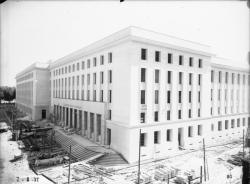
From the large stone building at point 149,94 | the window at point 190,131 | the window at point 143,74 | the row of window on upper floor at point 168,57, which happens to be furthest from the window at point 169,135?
the row of window on upper floor at point 168,57

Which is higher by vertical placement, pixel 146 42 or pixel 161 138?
pixel 146 42

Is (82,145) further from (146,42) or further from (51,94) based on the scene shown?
(51,94)

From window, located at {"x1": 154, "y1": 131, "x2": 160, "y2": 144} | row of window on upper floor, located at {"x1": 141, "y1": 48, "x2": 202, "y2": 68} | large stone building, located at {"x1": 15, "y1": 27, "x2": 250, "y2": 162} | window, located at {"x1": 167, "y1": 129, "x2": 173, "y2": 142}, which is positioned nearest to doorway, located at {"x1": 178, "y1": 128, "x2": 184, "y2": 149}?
large stone building, located at {"x1": 15, "y1": 27, "x2": 250, "y2": 162}

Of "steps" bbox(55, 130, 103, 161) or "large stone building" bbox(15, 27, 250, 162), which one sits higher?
"large stone building" bbox(15, 27, 250, 162)

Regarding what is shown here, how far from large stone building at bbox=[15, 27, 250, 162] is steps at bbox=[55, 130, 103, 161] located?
8.11 feet

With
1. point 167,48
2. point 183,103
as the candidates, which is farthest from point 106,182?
point 167,48

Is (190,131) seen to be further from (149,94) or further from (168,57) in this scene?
(168,57)

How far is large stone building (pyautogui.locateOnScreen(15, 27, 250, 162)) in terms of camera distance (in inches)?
841

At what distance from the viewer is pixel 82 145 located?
960 inches

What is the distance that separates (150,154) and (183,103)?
8345 mm

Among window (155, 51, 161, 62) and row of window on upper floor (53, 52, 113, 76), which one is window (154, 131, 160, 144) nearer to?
window (155, 51, 161, 62)

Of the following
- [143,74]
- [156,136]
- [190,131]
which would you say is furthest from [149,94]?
[190,131]

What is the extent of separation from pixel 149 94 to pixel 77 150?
11.3m

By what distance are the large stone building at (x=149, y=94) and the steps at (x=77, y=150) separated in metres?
2.47
